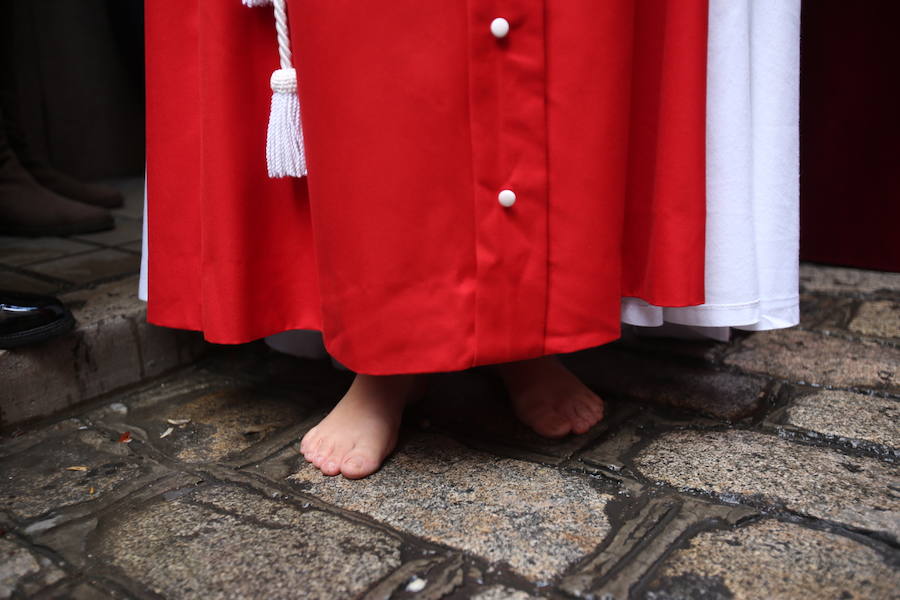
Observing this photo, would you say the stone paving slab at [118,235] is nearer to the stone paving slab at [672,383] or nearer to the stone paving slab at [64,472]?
the stone paving slab at [64,472]

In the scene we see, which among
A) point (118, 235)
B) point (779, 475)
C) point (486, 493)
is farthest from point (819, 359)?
point (118, 235)

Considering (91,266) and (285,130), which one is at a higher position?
(285,130)

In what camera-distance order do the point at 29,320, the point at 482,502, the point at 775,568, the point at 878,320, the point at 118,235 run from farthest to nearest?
the point at 118,235, the point at 878,320, the point at 29,320, the point at 482,502, the point at 775,568

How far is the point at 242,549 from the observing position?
0.81 m

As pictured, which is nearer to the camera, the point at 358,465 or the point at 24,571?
the point at 24,571

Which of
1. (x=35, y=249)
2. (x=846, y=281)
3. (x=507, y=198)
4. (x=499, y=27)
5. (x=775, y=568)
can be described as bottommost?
(x=775, y=568)

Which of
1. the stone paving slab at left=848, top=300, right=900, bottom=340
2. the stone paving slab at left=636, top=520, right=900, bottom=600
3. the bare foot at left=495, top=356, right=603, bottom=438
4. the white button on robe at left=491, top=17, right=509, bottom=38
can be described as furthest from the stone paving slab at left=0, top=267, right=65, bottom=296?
the stone paving slab at left=848, top=300, right=900, bottom=340

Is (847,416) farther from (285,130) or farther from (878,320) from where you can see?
(285,130)

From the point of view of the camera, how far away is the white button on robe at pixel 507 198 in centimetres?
83

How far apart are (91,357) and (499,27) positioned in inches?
33.1

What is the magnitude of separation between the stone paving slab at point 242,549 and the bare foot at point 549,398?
1.05 ft

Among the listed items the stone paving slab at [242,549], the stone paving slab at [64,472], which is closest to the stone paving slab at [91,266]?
the stone paving slab at [64,472]

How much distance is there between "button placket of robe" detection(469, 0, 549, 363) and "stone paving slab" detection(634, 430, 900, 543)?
0.25m

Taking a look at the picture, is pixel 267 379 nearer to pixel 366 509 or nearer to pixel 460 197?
pixel 366 509
